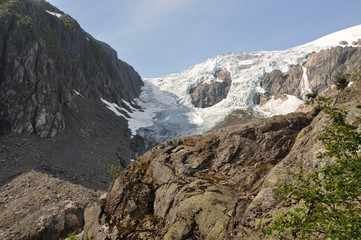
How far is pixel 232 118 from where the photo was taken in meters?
108

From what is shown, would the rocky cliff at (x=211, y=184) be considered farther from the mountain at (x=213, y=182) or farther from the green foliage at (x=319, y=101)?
the green foliage at (x=319, y=101)

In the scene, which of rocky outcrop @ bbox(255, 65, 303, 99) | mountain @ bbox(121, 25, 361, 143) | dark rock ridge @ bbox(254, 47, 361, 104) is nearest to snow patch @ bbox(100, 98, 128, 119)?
mountain @ bbox(121, 25, 361, 143)

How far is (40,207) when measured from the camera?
1288 inches

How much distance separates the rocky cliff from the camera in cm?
1066

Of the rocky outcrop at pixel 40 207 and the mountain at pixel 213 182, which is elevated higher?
the mountain at pixel 213 182

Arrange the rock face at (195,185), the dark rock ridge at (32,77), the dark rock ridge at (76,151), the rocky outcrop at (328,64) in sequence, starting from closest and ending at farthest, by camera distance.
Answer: the rock face at (195,185) → the dark rock ridge at (76,151) → the dark rock ridge at (32,77) → the rocky outcrop at (328,64)

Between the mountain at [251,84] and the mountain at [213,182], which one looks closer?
the mountain at [213,182]

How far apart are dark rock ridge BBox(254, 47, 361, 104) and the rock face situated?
412ft

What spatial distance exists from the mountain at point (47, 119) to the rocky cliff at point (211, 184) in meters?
31.5

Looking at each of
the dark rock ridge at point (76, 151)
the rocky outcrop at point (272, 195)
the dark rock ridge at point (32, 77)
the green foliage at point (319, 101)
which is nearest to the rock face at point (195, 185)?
the rocky outcrop at point (272, 195)

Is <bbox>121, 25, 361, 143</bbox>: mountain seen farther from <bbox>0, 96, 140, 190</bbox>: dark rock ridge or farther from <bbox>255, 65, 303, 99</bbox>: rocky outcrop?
<bbox>0, 96, 140, 190</bbox>: dark rock ridge

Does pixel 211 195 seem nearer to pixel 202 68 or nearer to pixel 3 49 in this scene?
pixel 3 49

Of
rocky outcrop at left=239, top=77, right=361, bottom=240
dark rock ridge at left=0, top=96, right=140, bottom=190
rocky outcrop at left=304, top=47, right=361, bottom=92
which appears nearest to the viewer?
rocky outcrop at left=239, top=77, right=361, bottom=240

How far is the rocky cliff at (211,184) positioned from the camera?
10656mm
